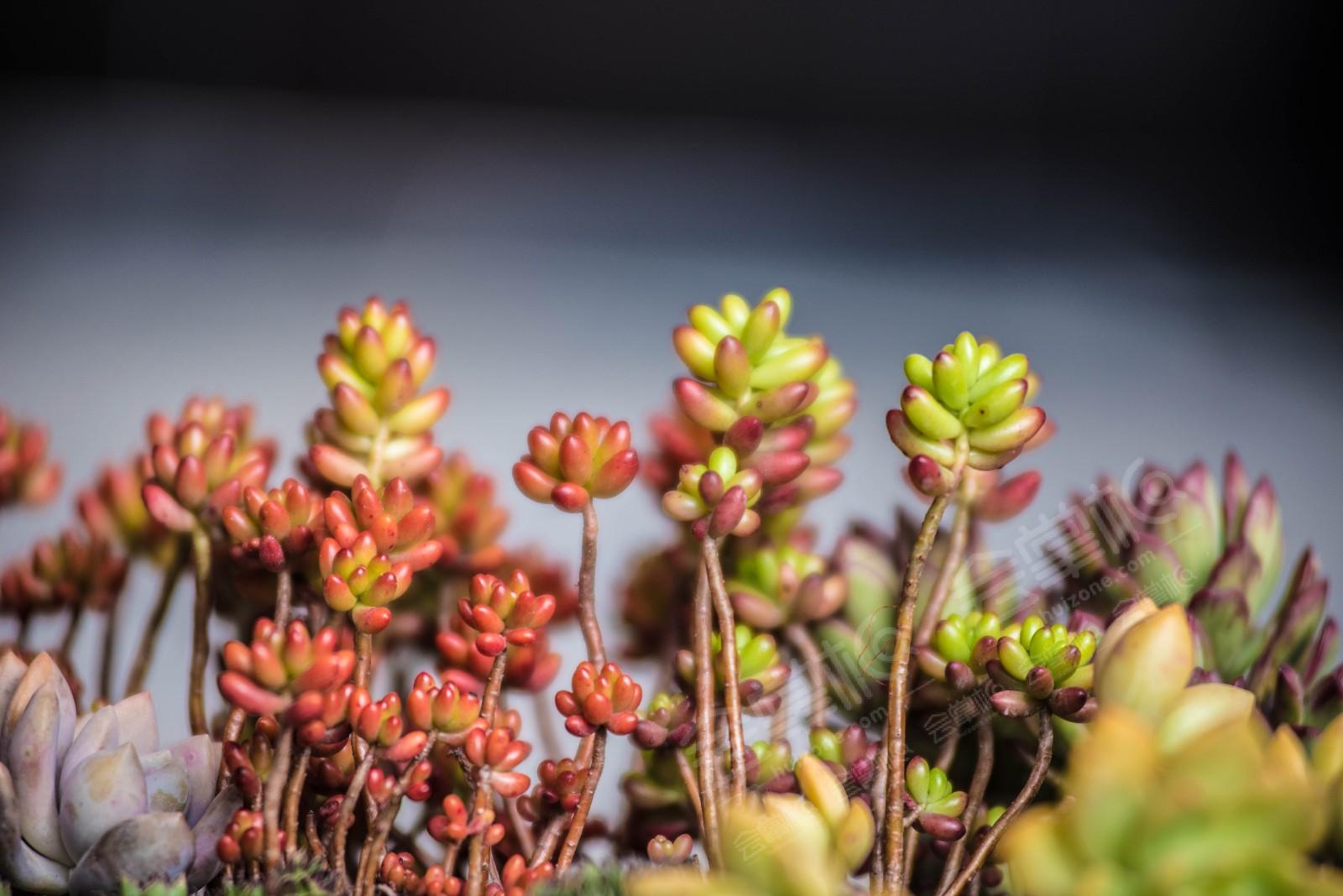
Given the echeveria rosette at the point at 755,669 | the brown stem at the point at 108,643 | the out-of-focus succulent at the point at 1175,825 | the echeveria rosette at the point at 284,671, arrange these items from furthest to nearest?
1. the brown stem at the point at 108,643
2. the echeveria rosette at the point at 755,669
3. the echeveria rosette at the point at 284,671
4. the out-of-focus succulent at the point at 1175,825

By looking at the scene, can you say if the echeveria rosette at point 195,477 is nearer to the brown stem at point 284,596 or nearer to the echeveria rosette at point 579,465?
the brown stem at point 284,596

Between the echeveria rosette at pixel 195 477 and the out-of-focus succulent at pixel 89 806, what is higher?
the echeveria rosette at pixel 195 477

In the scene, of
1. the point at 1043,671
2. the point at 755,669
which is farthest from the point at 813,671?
the point at 1043,671

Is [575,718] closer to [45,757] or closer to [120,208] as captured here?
[45,757]

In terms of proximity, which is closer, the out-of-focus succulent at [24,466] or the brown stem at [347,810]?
the brown stem at [347,810]

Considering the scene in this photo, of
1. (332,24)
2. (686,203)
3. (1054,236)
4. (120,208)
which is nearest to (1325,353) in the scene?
(1054,236)

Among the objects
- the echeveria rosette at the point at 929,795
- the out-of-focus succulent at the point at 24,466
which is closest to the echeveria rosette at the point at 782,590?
the echeveria rosette at the point at 929,795

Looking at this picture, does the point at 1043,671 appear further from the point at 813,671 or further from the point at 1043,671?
the point at 813,671
